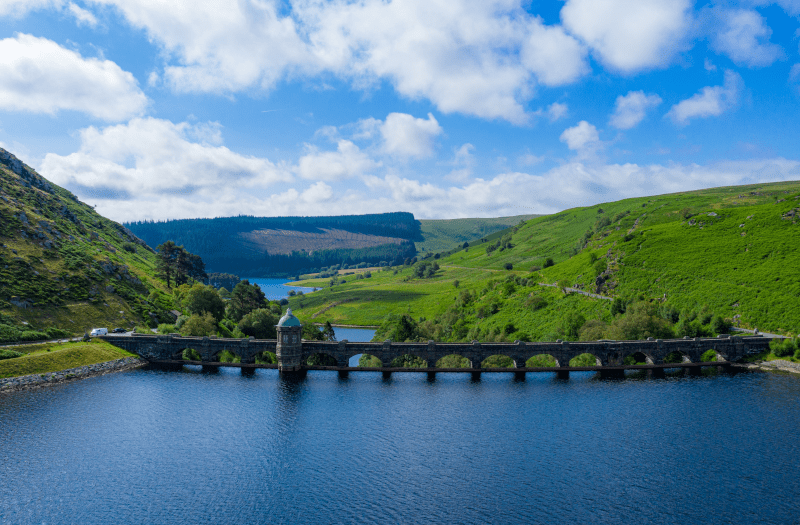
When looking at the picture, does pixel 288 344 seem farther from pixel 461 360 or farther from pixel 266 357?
pixel 461 360

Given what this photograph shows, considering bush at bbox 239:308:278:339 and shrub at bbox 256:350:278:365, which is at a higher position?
bush at bbox 239:308:278:339

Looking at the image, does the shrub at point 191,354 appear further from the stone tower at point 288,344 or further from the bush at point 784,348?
the bush at point 784,348

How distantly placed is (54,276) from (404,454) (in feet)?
369

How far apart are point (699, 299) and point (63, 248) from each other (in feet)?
581

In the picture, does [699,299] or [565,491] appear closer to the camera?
[565,491]

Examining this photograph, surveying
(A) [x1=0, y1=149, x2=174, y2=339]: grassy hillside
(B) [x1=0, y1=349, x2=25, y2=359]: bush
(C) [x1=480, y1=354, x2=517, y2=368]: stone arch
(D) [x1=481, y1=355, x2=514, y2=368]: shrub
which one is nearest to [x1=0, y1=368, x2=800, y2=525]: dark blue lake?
(B) [x1=0, y1=349, x2=25, y2=359]: bush

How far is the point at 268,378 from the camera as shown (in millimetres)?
95000

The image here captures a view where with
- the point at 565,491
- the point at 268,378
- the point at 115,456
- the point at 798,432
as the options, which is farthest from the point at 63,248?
the point at 798,432

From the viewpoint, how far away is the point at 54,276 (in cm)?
12056

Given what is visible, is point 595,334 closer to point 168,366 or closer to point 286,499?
point 286,499

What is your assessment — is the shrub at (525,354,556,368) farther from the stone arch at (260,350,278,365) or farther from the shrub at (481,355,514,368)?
the stone arch at (260,350,278,365)

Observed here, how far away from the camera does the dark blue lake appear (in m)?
45.6

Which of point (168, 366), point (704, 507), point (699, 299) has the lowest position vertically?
point (704, 507)

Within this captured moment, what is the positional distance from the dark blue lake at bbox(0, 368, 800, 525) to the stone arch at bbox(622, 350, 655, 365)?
49.1 ft
